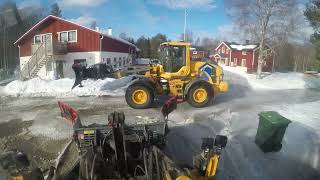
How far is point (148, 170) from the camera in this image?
15.5ft

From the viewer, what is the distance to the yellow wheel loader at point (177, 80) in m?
11.8

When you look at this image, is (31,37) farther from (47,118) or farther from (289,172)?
(289,172)

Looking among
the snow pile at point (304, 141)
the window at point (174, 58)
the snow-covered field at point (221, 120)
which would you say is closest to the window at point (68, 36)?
the snow-covered field at point (221, 120)

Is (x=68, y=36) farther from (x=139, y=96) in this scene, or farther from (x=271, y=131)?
(x=271, y=131)

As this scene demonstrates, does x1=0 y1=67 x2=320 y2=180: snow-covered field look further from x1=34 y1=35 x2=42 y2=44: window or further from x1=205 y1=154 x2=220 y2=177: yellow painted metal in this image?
x1=34 y1=35 x2=42 y2=44: window

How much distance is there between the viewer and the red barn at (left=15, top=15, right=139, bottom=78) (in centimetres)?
2314

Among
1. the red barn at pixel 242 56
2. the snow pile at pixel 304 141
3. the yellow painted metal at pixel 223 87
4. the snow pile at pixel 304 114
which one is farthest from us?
the red barn at pixel 242 56

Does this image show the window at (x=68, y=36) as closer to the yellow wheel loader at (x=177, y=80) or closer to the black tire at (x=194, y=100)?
the yellow wheel loader at (x=177, y=80)

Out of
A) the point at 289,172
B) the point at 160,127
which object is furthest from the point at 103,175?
the point at 289,172

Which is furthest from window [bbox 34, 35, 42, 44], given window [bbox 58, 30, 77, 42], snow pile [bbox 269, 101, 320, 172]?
snow pile [bbox 269, 101, 320, 172]

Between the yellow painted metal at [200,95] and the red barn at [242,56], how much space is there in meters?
24.3

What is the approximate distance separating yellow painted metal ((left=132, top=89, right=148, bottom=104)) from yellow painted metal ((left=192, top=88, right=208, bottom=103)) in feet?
6.32

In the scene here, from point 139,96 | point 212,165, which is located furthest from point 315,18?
point 212,165

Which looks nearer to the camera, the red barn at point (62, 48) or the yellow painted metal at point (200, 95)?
the yellow painted metal at point (200, 95)
